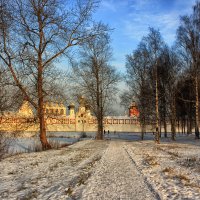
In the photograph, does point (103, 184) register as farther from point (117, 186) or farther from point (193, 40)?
point (193, 40)

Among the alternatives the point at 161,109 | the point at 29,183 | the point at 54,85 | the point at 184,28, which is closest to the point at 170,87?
the point at 161,109

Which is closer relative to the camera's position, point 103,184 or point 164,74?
point 103,184

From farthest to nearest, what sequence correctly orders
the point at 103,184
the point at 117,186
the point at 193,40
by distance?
1. the point at 193,40
2. the point at 103,184
3. the point at 117,186

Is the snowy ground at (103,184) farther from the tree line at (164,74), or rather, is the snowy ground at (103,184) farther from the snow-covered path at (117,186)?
the tree line at (164,74)

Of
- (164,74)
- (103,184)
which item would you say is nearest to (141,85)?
(164,74)

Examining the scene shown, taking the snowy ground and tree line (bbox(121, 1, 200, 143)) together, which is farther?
tree line (bbox(121, 1, 200, 143))

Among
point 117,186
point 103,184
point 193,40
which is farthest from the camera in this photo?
point 193,40

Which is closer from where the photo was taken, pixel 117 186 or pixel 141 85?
pixel 117 186

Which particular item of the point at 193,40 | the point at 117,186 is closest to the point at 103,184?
the point at 117,186

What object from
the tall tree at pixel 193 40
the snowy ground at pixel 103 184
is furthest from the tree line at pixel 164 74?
the snowy ground at pixel 103 184

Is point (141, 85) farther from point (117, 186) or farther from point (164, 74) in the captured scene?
point (117, 186)

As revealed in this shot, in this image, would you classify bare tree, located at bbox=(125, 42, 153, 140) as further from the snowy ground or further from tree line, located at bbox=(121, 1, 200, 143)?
the snowy ground

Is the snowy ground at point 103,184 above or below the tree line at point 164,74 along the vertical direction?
below

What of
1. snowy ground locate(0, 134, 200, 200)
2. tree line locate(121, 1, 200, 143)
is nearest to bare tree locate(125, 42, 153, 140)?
tree line locate(121, 1, 200, 143)
